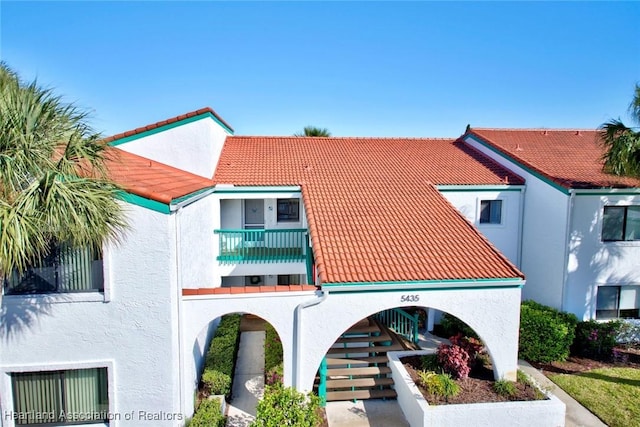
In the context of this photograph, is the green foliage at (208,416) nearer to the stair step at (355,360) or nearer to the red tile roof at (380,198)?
the stair step at (355,360)

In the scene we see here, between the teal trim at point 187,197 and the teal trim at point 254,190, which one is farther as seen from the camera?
the teal trim at point 254,190

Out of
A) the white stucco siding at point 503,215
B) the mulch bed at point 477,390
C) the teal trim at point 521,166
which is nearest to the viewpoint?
the mulch bed at point 477,390

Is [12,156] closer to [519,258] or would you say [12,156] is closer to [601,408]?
[601,408]

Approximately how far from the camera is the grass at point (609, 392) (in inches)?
400

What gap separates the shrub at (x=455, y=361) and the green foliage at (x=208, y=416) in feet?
21.7

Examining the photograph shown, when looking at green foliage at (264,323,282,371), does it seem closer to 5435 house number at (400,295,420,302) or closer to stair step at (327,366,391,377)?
stair step at (327,366,391,377)

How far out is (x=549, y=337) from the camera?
42.9 feet

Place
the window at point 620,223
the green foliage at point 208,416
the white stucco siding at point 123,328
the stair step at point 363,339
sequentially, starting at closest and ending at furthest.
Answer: the white stucco siding at point 123,328, the green foliage at point 208,416, the stair step at point 363,339, the window at point 620,223

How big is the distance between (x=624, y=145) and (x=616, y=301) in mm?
7118

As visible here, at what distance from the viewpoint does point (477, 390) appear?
1012 centimetres

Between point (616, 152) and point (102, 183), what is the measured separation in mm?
14718

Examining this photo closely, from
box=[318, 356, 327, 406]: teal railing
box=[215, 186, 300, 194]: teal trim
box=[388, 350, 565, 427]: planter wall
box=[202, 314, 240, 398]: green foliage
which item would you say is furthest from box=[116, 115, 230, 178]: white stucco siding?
box=[388, 350, 565, 427]: planter wall

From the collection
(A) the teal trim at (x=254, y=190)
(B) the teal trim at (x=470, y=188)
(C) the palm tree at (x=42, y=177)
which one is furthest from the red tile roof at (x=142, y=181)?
(B) the teal trim at (x=470, y=188)

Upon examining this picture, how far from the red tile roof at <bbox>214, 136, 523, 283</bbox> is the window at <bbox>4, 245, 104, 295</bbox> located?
557 centimetres
